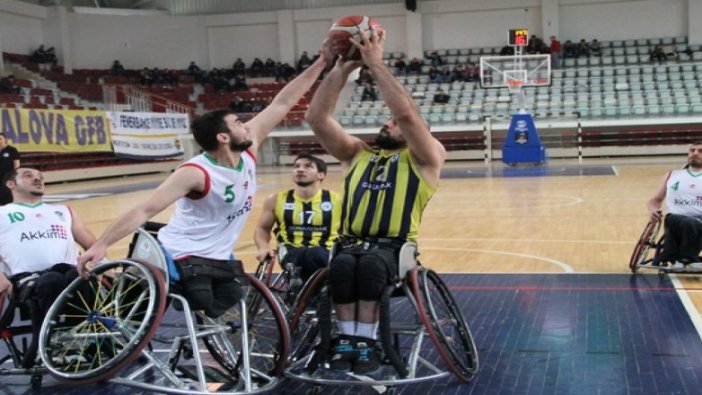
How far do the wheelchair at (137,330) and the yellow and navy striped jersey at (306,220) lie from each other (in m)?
1.26

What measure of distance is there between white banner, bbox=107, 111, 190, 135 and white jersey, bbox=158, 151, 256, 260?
19.5 metres

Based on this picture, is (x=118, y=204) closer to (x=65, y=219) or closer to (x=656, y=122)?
(x=65, y=219)

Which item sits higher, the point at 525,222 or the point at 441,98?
the point at 441,98

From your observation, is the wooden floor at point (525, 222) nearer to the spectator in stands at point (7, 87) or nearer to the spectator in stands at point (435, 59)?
the spectator in stands at point (7, 87)

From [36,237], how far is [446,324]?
2.25 metres

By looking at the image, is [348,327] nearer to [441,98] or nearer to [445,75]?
[441,98]

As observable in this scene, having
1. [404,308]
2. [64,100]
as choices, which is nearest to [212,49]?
[64,100]

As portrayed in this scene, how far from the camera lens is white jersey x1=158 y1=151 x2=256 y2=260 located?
345 centimetres

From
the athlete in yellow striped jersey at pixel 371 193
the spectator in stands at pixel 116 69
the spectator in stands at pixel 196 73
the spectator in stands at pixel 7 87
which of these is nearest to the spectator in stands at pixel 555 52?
the spectator in stands at pixel 196 73

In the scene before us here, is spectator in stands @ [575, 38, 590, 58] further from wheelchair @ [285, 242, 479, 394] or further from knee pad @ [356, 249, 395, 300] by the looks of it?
knee pad @ [356, 249, 395, 300]

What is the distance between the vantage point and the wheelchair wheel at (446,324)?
3400 mm

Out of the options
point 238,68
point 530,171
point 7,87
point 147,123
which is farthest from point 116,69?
point 530,171

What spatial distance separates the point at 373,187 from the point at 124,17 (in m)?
28.4

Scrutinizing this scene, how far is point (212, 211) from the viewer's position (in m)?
3.50
